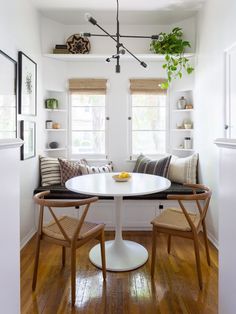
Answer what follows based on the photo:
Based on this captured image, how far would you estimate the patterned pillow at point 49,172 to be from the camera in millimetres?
3383

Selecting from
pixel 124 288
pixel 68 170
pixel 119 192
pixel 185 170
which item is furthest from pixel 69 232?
pixel 185 170

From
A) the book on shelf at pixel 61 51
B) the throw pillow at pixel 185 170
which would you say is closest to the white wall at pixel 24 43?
the book on shelf at pixel 61 51

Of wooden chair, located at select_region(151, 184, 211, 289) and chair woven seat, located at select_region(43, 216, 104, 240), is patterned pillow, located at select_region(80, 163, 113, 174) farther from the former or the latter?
wooden chair, located at select_region(151, 184, 211, 289)

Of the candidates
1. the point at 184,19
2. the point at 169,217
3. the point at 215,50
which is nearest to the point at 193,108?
the point at 215,50

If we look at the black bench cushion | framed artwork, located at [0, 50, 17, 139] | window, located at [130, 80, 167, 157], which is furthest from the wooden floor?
window, located at [130, 80, 167, 157]

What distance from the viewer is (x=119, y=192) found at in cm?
209

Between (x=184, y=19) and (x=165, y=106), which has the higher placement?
(x=184, y=19)

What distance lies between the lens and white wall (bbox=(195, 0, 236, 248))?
8.54 feet

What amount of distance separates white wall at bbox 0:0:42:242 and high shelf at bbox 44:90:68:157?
0.35 metres

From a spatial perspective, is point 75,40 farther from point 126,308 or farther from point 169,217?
point 126,308

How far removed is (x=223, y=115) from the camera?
2.65 meters

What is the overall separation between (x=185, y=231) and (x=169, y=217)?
29 cm

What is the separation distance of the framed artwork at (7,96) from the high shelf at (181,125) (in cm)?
226

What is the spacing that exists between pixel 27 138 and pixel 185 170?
6.72 feet
